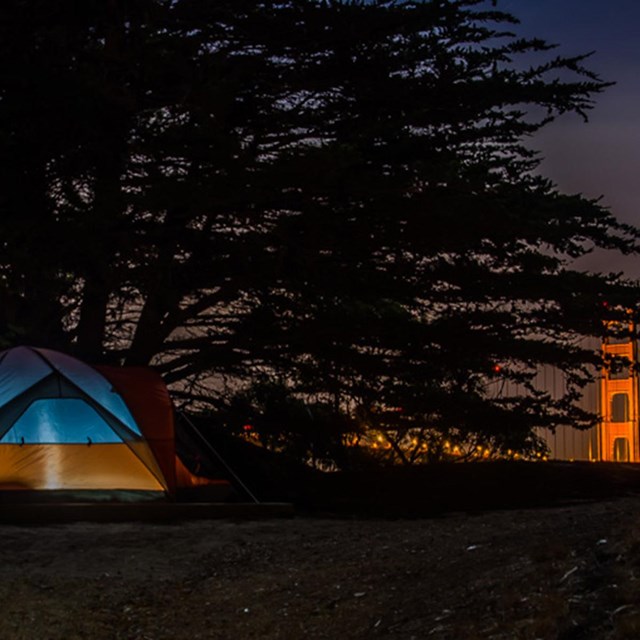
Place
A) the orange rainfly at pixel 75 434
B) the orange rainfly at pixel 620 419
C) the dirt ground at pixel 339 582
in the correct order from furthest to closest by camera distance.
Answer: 1. the orange rainfly at pixel 620 419
2. the orange rainfly at pixel 75 434
3. the dirt ground at pixel 339 582

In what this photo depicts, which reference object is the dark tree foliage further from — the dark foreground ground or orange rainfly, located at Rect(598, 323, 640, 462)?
orange rainfly, located at Rect(598, 323, 640, 462)

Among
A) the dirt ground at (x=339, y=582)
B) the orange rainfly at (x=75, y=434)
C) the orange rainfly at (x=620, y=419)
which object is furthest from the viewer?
the orange rainfly at (x=620, y=419)

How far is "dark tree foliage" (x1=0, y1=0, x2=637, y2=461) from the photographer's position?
12.5 metres

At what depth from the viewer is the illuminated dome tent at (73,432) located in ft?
37.3

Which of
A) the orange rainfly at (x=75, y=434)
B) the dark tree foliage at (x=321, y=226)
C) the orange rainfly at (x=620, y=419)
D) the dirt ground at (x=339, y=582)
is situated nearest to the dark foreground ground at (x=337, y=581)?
the dirt ground at (x=339, y=582)

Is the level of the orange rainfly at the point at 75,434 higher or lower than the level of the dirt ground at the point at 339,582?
higher

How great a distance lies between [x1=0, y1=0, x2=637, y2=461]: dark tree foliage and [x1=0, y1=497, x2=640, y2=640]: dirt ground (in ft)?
15.0

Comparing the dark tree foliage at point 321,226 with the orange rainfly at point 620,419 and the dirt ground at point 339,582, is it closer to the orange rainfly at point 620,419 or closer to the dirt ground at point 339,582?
the dirt ground at point 339,582

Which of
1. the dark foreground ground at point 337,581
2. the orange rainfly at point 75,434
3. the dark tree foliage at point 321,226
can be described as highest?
the dark tree foliage at point 321,226

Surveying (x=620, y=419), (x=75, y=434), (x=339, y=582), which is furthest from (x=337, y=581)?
(x=620, y=419)

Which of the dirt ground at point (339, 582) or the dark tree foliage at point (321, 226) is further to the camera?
the dark tree foliage at point (321, 226)

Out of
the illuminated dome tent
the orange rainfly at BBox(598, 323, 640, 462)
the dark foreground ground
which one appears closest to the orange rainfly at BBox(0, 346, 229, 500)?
the illuminated dome tent

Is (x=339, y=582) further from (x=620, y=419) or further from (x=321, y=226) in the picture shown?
(x=620, y=419)

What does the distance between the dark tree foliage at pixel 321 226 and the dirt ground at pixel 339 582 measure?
458cm
